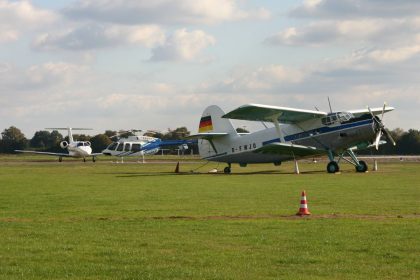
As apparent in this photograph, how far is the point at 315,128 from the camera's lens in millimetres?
41812

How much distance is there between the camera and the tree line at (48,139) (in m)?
153

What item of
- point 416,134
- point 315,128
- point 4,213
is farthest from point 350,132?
point 416,134

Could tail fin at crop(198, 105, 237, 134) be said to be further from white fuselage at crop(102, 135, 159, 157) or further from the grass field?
white fuselage at crop(102, 135, 159, 157)

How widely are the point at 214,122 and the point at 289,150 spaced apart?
7695mm

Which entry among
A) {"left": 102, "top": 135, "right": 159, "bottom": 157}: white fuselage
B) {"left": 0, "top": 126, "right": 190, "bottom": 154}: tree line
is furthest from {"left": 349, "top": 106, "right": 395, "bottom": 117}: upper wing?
{"left": 0, "top": 126, "right": 190, "bottom": 154}: tree line

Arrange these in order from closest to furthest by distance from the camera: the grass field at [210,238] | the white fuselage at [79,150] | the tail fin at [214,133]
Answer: the grass field at [210,238] → the tail fin at [214,133] → the white fuselage at [79,150]

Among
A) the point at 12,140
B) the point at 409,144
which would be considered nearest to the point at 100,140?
the point at 12,140

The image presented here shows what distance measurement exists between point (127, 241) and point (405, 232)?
496cm

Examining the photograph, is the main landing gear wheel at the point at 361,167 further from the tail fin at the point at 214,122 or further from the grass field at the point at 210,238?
the grass field at the point at 210,238

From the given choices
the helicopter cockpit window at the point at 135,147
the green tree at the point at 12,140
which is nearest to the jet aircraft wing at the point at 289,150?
the helicopter cockpit window at the point at 135,147

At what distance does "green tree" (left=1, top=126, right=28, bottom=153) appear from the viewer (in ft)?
524

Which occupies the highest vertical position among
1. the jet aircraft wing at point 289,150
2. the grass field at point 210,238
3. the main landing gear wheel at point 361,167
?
the jet aircraft wing at point 289,150

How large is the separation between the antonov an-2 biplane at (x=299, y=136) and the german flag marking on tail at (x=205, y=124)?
119 centimetres

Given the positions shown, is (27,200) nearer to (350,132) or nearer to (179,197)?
(179,197)
